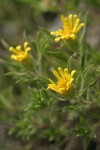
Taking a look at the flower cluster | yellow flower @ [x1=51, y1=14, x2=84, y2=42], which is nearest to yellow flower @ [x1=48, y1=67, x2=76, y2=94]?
the flower cluster

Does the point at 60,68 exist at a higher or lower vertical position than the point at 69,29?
lower

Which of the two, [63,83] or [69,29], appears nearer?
[63,83]

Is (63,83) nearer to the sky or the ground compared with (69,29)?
nearer to the ground

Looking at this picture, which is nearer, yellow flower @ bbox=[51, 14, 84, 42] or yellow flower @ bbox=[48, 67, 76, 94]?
yellow flower @ bbox=[48, 67, 76, 94]

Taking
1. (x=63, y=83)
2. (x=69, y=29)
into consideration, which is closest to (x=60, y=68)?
(x=63, y=83)

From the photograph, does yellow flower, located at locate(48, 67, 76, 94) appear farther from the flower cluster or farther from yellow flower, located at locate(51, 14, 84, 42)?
yellow flower, located at locate(51, 14, 84, 42)

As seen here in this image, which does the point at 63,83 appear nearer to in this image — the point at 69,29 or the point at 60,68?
the point at 60,68

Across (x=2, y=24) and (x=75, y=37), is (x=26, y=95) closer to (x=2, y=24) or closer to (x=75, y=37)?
(x=75, y=37)

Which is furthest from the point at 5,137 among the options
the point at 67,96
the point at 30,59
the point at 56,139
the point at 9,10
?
the point at 9,10

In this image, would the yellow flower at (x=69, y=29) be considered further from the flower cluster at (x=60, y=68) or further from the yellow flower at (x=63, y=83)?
the yellow flower at (x=63, y=83)

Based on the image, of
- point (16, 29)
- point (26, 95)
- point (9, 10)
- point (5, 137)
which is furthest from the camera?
point (16, 29)

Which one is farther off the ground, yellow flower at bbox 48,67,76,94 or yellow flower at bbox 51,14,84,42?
yellow flower at bbox 51,14,84,42
